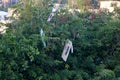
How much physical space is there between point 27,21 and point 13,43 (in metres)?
0.70

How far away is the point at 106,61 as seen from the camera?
14.5 feet

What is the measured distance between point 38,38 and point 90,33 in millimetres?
1333

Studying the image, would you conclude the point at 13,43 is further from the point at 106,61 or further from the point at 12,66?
the point at 106,61

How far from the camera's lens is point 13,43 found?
331 centimetres

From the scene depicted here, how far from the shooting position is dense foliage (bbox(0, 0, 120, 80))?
3322mm

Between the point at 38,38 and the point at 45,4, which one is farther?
the point at 45,4

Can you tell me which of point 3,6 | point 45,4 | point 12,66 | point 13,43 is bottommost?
point 3,6

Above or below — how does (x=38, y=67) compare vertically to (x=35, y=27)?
below

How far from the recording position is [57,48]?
395 centimetres

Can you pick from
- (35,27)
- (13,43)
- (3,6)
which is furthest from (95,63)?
(3,6)

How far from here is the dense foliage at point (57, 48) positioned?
10.9 feet

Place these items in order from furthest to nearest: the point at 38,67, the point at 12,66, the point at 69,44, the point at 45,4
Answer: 1. the point at 45,4
2. the point at 69,44
3. the point at 38,67
4. the point at 12,66

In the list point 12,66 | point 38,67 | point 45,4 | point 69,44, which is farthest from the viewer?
point 45,4

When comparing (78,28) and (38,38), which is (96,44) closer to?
(78,28)
